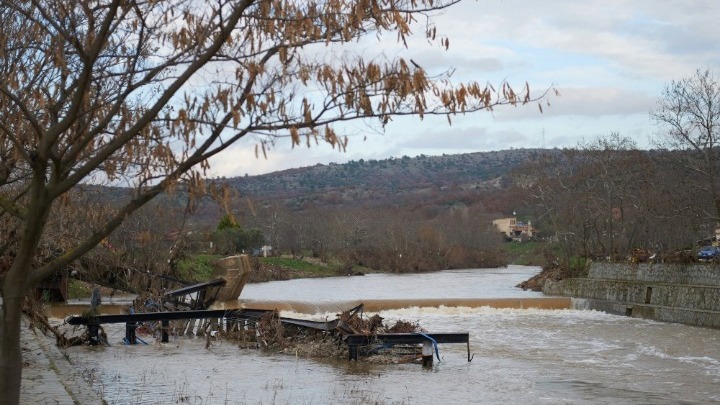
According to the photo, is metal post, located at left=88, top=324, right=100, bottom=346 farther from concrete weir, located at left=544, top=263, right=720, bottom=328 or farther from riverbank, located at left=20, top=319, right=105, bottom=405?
concrete weir, located at left=544, top=263, right=720, bottom=328

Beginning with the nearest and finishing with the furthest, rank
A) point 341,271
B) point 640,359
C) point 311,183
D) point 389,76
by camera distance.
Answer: point 389,76, point 640,359, point 341,271, point 311,183

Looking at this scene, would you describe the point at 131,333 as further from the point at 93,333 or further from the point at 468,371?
the point at 468,371

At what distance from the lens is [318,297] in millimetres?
41594

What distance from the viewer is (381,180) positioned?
189250mm

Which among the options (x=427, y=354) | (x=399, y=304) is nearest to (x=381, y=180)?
(x=399, y=304)

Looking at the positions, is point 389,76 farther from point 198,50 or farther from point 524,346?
point 524,346

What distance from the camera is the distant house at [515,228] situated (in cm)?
10231

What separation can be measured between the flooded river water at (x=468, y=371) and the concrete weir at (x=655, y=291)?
964 millimetres

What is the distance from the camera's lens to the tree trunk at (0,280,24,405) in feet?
25.9

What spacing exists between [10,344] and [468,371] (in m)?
12.4

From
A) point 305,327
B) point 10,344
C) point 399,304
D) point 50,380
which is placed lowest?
point 399,304

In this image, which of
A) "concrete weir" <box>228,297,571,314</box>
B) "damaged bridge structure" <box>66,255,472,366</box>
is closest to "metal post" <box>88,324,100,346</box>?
"damaged bridge structure" <box>66,255,472,366</box>

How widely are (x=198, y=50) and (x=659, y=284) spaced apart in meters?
27.6

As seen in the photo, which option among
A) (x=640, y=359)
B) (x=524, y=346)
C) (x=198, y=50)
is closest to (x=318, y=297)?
(x=524, y=346)
